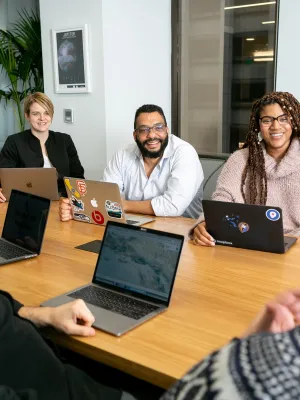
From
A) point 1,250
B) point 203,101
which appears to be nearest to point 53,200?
point 1,250

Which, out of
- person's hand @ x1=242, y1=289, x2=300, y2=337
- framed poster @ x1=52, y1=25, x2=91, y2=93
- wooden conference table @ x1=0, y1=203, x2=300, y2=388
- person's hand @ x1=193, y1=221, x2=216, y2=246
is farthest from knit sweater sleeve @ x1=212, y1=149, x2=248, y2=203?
framed poster @ x1=52, y1=25, x2=91, y2=93

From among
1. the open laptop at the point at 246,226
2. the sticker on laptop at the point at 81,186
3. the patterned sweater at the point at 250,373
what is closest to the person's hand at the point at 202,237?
the open laptop at the point at 246,226

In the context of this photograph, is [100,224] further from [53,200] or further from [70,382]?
[70,382]

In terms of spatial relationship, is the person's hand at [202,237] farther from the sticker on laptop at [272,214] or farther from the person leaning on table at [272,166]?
the person leaning on table at [272,166]

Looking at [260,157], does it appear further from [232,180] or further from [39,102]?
[39,102]

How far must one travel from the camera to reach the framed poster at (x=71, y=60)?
4020mm

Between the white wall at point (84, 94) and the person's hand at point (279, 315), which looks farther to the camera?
the white wall at point (84, 94)

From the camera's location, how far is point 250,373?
0.41m

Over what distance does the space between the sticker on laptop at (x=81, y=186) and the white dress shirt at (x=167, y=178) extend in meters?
0.43

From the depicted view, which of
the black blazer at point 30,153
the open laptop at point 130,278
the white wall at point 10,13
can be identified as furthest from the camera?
the white wall at point 10,13

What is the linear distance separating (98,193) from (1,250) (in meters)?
0.55

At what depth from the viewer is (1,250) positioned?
6.56 ft

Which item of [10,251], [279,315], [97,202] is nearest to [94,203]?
[97,202]

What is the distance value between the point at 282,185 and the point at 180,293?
113cm
